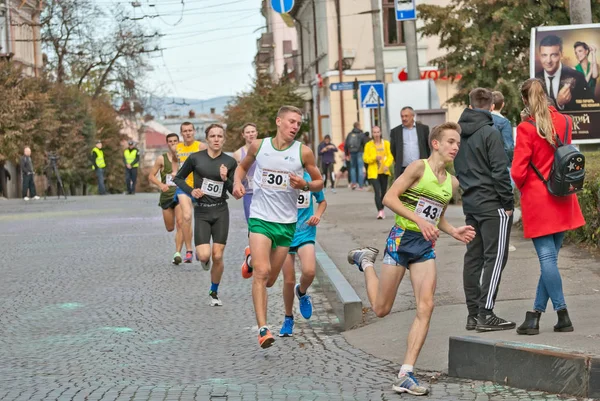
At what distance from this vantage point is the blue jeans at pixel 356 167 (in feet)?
121

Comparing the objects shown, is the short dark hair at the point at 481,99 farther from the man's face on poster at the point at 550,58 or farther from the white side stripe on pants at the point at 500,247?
the man's face on poster at the point at 550,58

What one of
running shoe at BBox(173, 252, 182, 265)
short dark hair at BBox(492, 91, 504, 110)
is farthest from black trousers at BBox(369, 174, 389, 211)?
short dark hair at BBox(492, 91, 504, 110)

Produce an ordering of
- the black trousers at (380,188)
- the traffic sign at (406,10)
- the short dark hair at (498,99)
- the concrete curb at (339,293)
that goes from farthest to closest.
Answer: the traffic sign at (406,10), the black trousers at (380,188), the short dark hair at (498,99), the concrete curb at (339,293)

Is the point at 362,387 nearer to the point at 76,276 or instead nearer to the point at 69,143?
the point at 76,276

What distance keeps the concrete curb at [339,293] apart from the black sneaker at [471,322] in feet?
4.71

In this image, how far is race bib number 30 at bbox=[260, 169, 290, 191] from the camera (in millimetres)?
9367

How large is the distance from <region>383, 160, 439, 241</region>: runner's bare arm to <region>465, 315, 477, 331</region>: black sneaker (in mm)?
A: 1469

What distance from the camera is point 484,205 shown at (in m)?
9.20

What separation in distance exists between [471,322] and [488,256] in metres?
0.50

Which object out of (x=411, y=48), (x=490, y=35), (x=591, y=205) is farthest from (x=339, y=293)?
(x=490, y=35)

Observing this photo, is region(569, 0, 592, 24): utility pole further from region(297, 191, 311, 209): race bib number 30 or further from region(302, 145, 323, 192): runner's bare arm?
region(302, 145, 323, 192): runner's bare arm

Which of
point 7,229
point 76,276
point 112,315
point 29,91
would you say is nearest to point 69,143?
point 29,91

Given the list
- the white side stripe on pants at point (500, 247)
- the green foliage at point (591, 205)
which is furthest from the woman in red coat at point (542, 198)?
the green foliage at point (591, 205)

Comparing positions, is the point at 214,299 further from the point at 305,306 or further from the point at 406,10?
the point at 406,10
